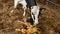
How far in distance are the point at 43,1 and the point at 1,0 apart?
1.06m

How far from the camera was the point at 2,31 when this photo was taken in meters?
3.36

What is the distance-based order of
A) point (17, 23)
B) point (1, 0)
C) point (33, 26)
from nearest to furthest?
1. point (33, 26)
2. point (17, 23)
3. point (1, 0)

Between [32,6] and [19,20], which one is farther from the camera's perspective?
[19,20]

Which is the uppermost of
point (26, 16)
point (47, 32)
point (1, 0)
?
point (1, 0)

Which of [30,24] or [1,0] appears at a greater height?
[1,0]

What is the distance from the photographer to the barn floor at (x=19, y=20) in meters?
3.43

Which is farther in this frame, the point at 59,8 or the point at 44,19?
the point at 59,8

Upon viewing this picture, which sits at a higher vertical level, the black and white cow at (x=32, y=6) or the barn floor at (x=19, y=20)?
the black and white cow at (x=32, y=6)

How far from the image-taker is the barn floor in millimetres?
3428

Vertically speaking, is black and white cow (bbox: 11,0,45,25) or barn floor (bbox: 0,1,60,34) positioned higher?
black and white cow (bbox: 11,0,45,25)

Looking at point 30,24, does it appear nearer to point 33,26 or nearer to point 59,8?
point 33,26

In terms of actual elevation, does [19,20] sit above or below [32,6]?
below

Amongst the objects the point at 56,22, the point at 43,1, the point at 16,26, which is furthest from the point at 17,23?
the point at 43,1

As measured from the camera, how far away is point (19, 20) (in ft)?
12.0
